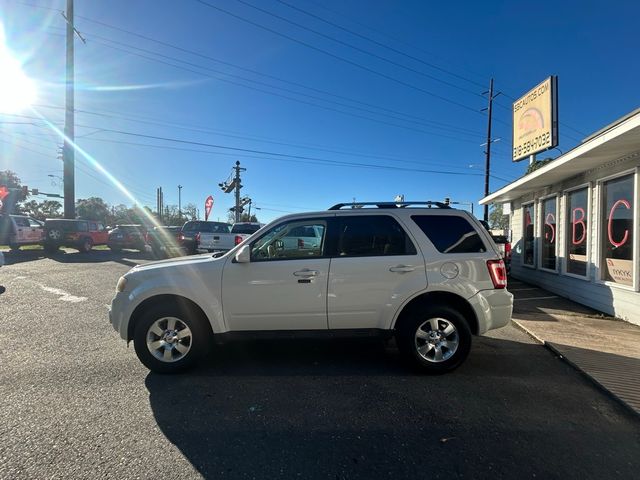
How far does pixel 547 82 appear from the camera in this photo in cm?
1566

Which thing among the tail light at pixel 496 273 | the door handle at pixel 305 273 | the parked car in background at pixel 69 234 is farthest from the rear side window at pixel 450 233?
the parked car in background at pixel 69 234

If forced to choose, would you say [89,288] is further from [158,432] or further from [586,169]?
[586,169]

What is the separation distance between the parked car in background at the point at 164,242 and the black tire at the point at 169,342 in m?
13.0

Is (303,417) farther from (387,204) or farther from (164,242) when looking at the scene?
(164,242)

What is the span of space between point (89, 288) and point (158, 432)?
789 centimetres

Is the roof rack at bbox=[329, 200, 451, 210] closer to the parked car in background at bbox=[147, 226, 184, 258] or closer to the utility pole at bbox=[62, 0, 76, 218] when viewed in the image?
A: the parked car in background at bbox=[147, 226, 184, 258]

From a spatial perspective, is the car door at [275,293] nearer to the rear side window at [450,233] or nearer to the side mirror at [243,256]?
the side mirror at [243,256]

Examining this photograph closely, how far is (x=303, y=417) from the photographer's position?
3.29m

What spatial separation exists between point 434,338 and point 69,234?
2043cm

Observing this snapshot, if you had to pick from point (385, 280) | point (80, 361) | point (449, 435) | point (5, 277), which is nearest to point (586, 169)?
point (385, 280)

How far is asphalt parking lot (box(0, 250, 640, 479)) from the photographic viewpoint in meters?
2.65

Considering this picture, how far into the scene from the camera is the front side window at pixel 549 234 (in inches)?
397

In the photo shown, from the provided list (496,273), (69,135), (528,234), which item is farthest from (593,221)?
(69,135)

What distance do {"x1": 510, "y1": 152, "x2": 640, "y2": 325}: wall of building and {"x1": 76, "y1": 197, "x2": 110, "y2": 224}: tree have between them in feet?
314
